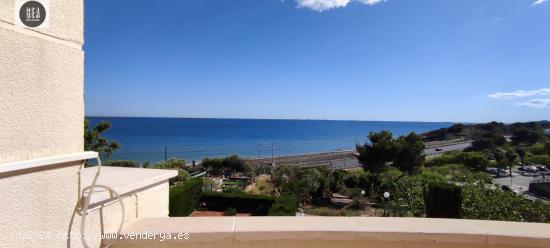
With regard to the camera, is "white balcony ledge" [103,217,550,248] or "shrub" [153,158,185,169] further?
"shrub" [153,158,185,169]

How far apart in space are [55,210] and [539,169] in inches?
1785

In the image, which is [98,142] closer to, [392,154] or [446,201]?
[446,201]

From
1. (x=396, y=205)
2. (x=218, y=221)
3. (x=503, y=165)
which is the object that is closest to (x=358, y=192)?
(x=396, y=205)

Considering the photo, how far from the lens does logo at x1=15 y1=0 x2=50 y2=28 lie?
1.21 metres

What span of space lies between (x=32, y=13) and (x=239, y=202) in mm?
13208

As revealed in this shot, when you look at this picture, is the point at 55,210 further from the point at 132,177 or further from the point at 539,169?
the point at 539,169

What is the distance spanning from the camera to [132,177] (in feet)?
6.63

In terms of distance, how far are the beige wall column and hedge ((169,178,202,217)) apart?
935cm

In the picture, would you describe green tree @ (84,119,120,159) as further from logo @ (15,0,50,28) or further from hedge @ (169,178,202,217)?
logo @ (15,0,50,28)

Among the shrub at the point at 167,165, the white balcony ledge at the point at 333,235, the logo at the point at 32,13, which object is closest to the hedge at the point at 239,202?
the shrub at the point at 167,165

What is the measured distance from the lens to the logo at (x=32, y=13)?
1.21 metres

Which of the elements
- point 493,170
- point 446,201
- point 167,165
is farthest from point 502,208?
point 493,170

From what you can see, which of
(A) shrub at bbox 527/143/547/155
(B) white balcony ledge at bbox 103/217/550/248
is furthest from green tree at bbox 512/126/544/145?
(B) white balcony ledge at bbox 103/217/550/248

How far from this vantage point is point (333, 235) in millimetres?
1687
